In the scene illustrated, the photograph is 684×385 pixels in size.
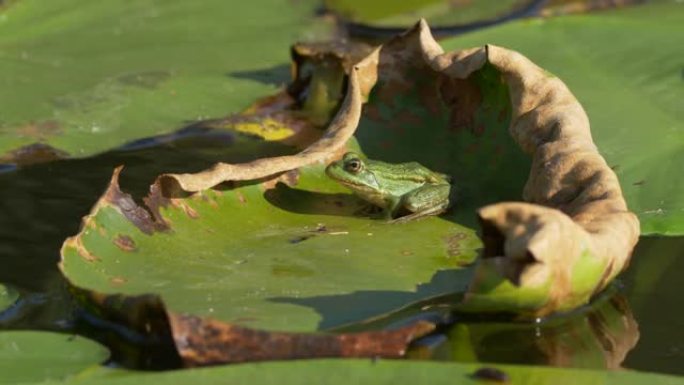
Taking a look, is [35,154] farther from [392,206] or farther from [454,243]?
[454,243]

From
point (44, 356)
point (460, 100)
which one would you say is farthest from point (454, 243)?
point (44, 356)

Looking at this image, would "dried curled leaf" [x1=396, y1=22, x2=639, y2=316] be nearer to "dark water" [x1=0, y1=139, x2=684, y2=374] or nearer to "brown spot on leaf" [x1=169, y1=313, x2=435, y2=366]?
"dark water" [x1=0, y1=139, x2=684, y2=374]

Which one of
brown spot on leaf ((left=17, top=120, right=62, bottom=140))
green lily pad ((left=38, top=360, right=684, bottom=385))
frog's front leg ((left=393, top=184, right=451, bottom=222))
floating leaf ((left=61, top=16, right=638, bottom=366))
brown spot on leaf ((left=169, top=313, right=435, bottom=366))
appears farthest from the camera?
brown spot on leaf ((left=17, top=120, right=62, bottom=140))

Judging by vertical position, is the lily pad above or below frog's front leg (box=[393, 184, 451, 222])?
below

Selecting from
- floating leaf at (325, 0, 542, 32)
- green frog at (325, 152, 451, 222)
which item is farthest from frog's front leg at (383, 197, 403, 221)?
floating leaf at (325, 0, 542, 32)

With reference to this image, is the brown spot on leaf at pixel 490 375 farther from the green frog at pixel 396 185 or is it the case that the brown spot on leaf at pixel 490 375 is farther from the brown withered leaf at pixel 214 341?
the green frog at pixel 396 185

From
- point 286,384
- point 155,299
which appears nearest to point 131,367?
point 155,299

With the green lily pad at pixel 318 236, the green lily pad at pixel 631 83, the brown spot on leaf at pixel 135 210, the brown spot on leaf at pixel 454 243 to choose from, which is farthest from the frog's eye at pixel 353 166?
the green lily pad at pixel 631 83

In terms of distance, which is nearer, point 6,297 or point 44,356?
point 44,356
